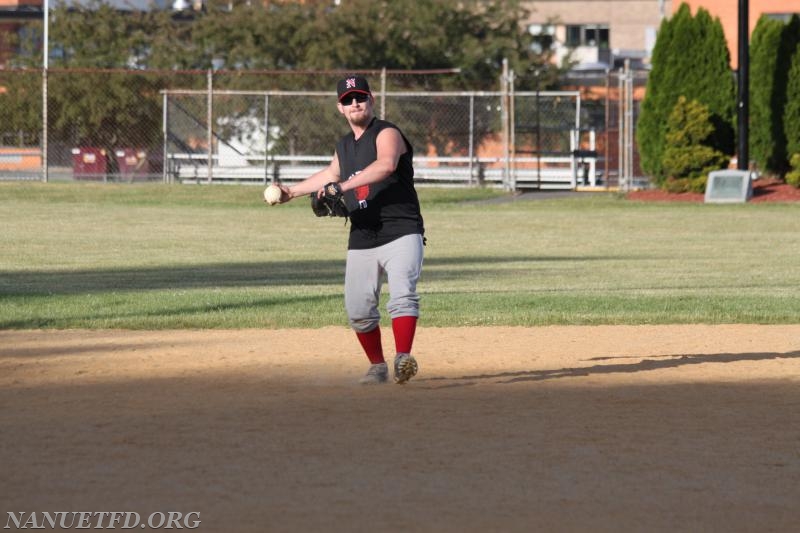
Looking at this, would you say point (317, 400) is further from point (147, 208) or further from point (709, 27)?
point (709, 27)

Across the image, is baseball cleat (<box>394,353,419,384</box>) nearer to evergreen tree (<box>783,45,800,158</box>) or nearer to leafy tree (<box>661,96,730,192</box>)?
leafy tree (<box>661,96,730,192</box>)

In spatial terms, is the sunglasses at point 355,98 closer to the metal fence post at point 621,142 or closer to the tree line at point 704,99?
the tree line at point 704,99

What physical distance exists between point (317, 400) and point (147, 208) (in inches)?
845

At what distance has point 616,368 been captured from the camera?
10.2m

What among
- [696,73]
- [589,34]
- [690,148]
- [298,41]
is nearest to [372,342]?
[690,148]

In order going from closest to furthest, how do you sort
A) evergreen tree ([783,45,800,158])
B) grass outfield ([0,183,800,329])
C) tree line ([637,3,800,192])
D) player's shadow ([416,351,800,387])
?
1. player's shadow ([416,351,800,387])
2. grass outfield ([0,183,800,329])
3. tree line ([637,3,800,192])
4. evergreen tree ([783,45,800,158])

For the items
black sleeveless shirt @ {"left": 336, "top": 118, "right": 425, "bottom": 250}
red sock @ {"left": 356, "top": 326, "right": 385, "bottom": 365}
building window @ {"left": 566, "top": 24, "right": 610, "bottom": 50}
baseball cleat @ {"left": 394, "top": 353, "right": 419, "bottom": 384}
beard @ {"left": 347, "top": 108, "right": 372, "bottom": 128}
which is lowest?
baseball cleat @ {"left": 394, "top": 353, "right": 419, "bottom": 384}

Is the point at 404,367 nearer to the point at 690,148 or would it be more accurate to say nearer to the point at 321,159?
the point at 690,148

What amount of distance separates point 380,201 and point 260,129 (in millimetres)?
28869

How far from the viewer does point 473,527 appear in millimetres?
5535

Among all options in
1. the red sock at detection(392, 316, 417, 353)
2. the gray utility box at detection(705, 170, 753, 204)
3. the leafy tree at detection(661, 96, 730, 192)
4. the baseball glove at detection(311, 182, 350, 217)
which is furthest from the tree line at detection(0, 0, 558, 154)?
the red sock at detection(392, 316, 417, 353)

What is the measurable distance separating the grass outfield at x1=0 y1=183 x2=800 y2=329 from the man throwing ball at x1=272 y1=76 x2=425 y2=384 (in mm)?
3624

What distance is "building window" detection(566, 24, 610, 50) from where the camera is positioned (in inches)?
3524

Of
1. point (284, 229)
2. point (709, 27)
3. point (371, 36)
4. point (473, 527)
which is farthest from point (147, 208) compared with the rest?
point (473, 527)
